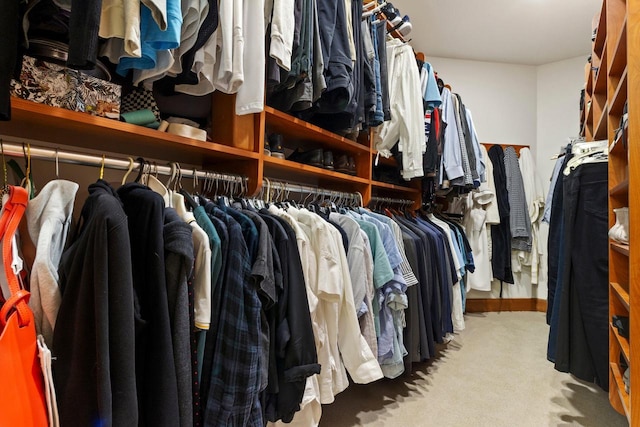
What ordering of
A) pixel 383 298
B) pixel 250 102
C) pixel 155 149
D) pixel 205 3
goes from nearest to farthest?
pixel 205 3 < pixel 250 102 < pixel 155 149 < pixel 383 298

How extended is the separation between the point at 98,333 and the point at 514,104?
4.07 m

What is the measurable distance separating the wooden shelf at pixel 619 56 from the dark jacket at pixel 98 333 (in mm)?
1534

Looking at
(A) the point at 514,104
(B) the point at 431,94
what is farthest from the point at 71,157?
(A) the point at 514,104

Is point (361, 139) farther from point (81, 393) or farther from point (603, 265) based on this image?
point (81, 393)

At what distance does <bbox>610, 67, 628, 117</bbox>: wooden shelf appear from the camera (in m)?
1.12

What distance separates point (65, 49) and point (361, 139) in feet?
5.07

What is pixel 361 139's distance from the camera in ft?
6.93

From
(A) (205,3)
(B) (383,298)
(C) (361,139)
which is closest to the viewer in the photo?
(A) (205,3)

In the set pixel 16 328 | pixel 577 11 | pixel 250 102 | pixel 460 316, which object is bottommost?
pixel 460 316

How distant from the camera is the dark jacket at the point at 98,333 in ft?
2.00

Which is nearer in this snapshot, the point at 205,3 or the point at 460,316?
the point at 205,3

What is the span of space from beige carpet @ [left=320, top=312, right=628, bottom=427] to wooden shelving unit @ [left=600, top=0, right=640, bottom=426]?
1.91 feet

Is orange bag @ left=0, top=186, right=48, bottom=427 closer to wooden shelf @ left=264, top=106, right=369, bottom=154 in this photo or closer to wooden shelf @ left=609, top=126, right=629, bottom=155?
wooden shelf @ left=264, top=106, right=369, bottom=154

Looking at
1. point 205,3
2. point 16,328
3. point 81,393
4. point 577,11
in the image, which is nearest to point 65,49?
point 205,3
